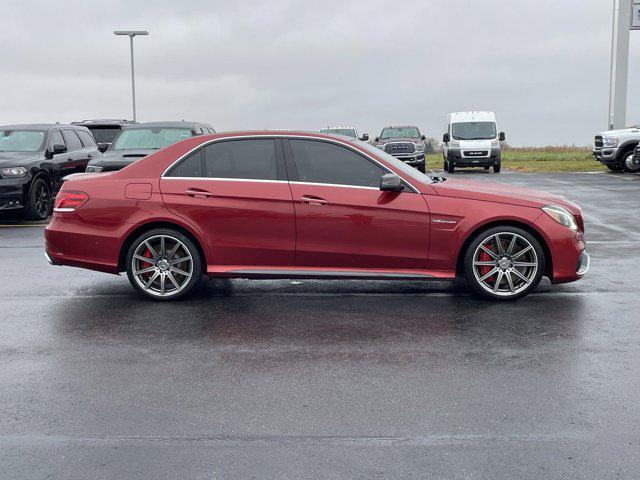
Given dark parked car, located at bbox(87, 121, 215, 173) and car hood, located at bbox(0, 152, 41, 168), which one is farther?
dark parked car, located at bbox(87, 121, 215, 173)

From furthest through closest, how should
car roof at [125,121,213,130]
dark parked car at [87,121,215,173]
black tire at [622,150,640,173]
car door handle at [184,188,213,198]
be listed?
1. black tire at [622,150,640,173]
2. car roof at [125,121,213,130]
3. dark parked car at [87,121,215,173]
4. car door handle at [184,188,213,198]

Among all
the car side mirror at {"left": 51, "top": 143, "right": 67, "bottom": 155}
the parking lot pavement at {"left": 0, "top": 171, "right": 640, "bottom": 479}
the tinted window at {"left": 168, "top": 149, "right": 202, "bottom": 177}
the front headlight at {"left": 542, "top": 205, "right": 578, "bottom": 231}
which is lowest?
the parking lot pavement at {"left": 0, "top": 171, "right": 640, "bottom": 479}

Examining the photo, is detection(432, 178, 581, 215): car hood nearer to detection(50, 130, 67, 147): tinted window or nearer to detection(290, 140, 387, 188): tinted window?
detection(290, 140, 387, 188): tinted window

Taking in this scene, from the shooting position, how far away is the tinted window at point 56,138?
55.1ft

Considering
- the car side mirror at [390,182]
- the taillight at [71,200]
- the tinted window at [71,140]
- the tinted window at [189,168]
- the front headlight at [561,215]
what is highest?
the tinted window at [71,140]

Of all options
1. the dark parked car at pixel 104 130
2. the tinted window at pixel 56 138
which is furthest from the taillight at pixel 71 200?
the dark parked car at pixel 104 130

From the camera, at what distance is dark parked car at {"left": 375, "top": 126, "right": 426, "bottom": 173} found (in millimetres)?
35219

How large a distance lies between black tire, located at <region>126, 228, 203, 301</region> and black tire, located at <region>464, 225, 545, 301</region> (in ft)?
8.52

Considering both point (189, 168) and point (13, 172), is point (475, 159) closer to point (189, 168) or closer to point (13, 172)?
point (13, 172)

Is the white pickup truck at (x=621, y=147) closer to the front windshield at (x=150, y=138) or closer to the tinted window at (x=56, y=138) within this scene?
the front windshield at (x=150, y=138)

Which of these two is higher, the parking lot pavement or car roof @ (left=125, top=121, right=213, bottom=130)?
car roof @ (left=125, top=121, right=213, bottom=130)

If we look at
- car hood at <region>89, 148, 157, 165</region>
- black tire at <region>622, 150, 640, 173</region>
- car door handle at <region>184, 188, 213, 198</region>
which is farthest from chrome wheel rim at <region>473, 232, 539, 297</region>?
black tire at <region>622, 150, 640, 173</region>

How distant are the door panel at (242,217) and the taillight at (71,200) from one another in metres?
0.83

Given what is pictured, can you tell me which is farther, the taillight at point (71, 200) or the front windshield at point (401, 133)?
the front windshield at point (401, 133)
